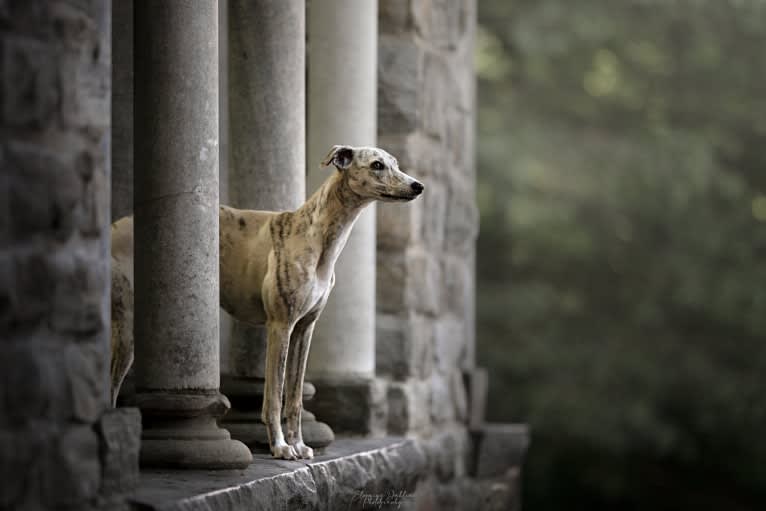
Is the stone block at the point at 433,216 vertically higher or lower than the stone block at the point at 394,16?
lower

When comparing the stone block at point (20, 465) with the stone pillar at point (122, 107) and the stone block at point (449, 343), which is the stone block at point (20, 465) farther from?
the stone block at point (449, 343)

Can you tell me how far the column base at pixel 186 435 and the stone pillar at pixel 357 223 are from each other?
5.17 feet

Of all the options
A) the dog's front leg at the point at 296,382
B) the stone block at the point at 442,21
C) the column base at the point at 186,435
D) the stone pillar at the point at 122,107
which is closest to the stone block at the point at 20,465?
the column base at the point at 186,435

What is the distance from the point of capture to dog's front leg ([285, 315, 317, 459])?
196 inches

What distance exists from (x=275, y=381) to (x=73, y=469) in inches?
58.7

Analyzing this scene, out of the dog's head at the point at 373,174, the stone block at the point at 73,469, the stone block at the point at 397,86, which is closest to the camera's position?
the stone block at the point at 73,469

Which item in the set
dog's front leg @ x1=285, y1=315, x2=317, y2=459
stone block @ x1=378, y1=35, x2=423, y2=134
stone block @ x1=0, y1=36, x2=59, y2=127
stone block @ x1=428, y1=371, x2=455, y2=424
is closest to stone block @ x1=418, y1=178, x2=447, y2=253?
stone block @ x1=378, y1=35, x2=423, y2=134

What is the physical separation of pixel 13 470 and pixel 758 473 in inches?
414

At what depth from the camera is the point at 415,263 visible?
6.98 meters

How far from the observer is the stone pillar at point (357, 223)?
20.3ft

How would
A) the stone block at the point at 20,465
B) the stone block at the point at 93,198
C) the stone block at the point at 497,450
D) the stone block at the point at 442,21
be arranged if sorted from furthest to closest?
the stone block at the point at 497,450, the stone block at the point at 442,21, the stone block at the point at 93,198, the stone block at the point at 20,465

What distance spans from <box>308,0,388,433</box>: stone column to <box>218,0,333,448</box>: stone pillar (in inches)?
28.7

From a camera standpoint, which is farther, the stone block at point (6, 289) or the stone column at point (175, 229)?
the stone column at point (175, 229)

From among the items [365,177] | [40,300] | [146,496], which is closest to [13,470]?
[40,300]
